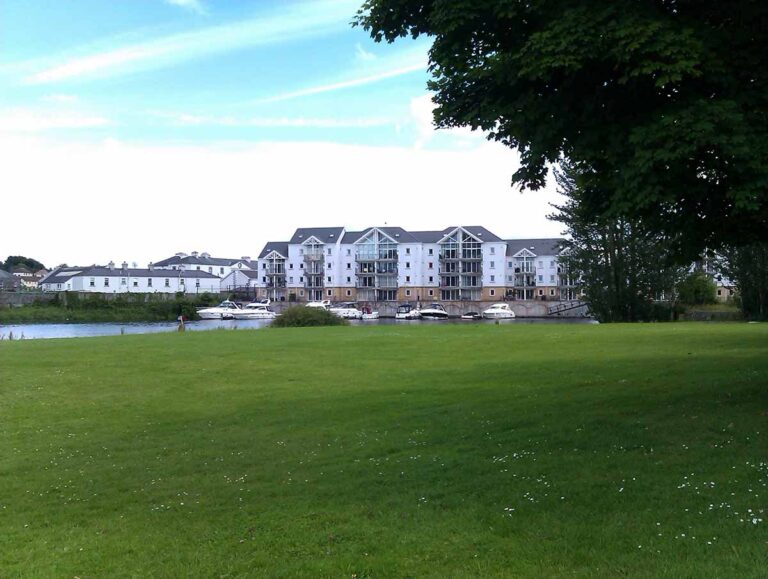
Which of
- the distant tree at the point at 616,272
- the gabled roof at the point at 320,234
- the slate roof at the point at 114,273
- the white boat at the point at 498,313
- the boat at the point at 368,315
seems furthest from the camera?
the slate roof at the point at 114,273

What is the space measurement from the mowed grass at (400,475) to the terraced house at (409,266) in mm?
107019

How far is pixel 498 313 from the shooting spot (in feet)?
324

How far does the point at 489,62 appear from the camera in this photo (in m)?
9.55

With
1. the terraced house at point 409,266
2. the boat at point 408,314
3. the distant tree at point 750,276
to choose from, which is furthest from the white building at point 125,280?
the distant tree at point 750,276

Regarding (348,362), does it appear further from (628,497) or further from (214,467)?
(628,497)

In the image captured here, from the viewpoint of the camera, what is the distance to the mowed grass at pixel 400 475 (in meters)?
6.23

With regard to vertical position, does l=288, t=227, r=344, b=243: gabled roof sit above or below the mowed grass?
above

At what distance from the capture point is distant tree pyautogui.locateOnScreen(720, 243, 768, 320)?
50.9 m

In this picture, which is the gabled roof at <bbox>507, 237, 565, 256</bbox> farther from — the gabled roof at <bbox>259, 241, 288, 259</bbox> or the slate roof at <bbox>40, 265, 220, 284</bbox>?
the slate roof at <bbox>40, 265, 220, 284</bbox>

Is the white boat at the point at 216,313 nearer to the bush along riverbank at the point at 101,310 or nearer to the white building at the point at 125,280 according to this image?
the bush along riverbank at the point at 101,310

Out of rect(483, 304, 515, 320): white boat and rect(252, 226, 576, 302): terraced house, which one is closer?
rect(483, 304, 515, 320): white boat

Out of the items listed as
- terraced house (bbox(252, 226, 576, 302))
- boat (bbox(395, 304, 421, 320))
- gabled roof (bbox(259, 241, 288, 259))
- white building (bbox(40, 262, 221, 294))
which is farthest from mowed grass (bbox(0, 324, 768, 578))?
white building (bbox(40, 262, 221, 294))

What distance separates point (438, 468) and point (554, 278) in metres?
119

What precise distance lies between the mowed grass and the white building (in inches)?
4893
